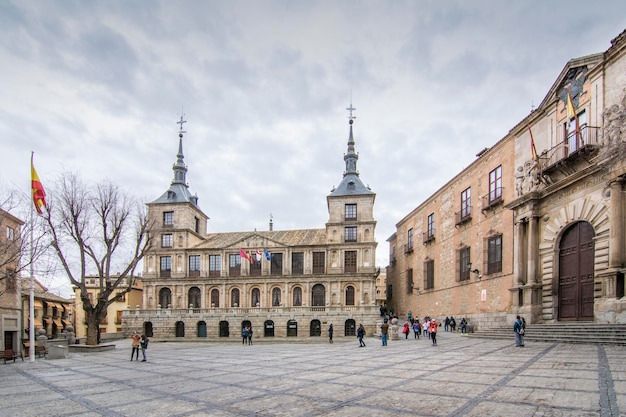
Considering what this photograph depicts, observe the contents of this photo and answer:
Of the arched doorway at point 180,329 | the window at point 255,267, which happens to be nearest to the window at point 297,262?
the window at point 255,267

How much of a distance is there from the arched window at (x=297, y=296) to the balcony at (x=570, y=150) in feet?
114

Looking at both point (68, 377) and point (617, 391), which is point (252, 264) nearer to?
point (68, 377)

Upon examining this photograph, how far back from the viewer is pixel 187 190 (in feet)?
196

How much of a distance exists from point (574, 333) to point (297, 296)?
36967 mm

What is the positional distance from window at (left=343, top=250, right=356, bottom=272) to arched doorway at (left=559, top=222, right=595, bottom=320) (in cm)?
3092

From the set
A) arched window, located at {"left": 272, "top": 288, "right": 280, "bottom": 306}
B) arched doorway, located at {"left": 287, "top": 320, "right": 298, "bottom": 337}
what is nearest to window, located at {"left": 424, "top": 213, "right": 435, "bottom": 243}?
arched doorway, located at {"left": 287, "top": 320, "right": 298, "bottom": 337}

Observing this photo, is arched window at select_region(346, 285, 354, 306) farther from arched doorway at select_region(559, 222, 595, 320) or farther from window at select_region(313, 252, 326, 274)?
arched doorway at select_region(559, 222, 595, 320)

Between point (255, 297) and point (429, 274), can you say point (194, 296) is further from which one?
point (429, 274)

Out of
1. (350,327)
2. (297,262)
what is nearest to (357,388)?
(350,327)

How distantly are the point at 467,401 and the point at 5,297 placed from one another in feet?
101

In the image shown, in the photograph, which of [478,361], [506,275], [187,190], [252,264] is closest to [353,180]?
[252,264]

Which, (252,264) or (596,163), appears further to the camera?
(252,264)

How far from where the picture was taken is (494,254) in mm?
26953

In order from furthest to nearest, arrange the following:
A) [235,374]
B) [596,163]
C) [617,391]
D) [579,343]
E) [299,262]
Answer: [299,262] → [596,163] → [579,343] → [235,374] → [617,391]
